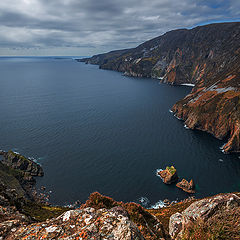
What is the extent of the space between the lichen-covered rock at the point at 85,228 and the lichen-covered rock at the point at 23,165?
58433mm

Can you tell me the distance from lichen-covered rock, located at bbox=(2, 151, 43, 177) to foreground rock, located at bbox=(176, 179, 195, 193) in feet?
158

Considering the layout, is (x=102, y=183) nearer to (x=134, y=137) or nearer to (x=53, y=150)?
(x=53, y=150)

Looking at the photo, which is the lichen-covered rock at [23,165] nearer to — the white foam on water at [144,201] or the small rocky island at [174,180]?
the white foam on water at [144,201]

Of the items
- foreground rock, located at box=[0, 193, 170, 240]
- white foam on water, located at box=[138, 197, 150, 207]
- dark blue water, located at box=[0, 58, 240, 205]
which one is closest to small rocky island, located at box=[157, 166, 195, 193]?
dark blue water, located at box=[0, 58, 240, 205]

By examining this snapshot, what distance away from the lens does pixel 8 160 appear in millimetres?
64625

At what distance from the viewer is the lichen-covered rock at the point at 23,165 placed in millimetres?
61116

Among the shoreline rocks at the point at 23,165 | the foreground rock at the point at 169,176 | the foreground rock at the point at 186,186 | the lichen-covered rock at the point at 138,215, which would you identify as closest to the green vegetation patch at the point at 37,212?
the lichen-covered rock at the point at 138,215

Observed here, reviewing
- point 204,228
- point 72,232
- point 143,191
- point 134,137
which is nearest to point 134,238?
point 72,232

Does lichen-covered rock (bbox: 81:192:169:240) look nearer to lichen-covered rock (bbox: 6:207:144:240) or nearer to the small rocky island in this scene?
lichen-covered rock (bbox: 6:207:144:240)

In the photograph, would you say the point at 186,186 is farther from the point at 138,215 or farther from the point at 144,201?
the point at 138,215

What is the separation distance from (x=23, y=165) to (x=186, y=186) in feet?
185

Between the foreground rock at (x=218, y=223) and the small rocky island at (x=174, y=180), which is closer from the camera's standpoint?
the foreground rock at (x=218, y=223)

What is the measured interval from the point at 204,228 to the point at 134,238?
18.4 ft

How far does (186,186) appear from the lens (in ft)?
179
